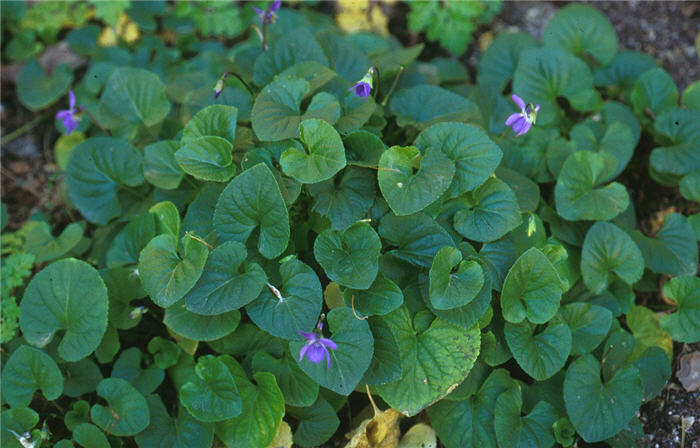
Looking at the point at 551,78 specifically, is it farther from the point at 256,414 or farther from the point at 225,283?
the point at 256,414

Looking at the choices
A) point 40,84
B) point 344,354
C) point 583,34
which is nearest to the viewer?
point 344,354

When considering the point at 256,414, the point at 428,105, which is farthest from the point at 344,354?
the point at 428,105

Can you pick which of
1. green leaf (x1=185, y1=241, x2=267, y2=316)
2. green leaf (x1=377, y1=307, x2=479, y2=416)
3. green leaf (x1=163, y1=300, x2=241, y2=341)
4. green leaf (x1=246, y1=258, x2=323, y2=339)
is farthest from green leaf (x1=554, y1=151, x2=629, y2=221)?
green leaf (x1=163, y1=300, x2=241, y2=341)

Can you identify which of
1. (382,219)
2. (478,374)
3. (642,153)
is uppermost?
(382,219)

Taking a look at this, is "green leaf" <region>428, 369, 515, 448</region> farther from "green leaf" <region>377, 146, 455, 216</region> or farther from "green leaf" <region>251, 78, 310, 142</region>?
"green leaf" <region>251, 78, 310, 142</region>

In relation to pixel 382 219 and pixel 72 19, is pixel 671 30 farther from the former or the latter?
pixel 72 19

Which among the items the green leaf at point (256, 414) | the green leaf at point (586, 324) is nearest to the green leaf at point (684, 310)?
the green leaf at point (586, 324)

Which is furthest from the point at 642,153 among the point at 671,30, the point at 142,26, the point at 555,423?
the point at 142,26
